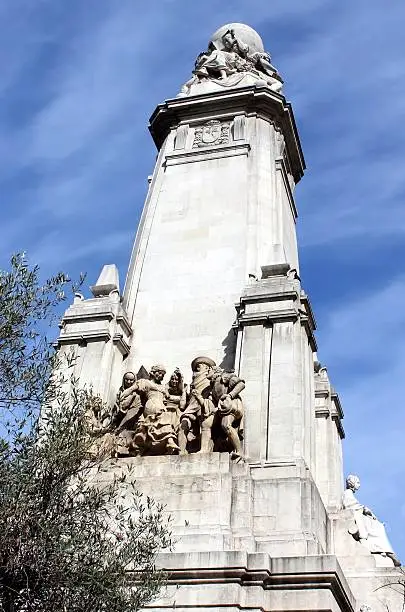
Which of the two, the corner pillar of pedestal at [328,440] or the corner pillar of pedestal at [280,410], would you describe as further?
the corner pillar of pedestal at [328,440]

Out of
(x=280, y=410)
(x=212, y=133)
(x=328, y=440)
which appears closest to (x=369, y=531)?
Answer: (x=328, y=440)

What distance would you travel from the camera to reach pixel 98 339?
56.5ft

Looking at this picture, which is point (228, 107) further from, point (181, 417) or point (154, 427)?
point (154, 427)

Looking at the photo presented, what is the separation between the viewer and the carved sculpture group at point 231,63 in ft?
77.6

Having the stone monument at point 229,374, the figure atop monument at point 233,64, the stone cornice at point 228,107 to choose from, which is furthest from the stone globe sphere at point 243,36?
the stone cornice at point 228,107

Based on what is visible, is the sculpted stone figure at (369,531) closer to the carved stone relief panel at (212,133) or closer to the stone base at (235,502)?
the stone base at (235,502)

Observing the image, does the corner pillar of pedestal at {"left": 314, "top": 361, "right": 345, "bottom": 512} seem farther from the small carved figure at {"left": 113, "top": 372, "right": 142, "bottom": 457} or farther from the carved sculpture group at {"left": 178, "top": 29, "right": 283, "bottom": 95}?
the carved sculpture group at {"left": 178, "top": 29, "right": 283, "bottom": 95}

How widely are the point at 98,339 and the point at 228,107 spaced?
27.5ft

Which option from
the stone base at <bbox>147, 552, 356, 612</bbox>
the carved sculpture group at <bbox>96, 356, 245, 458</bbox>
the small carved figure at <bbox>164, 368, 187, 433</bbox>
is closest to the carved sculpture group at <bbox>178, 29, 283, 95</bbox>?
the small carved figure at <bbox>164, 368, 187, 433</bbox>

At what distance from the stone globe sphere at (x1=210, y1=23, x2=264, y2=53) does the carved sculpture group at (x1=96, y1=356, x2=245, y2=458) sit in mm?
13142

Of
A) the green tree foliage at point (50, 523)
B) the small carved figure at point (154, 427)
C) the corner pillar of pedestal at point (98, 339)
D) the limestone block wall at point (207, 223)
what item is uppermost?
the limestone block wall at point (207, 223)

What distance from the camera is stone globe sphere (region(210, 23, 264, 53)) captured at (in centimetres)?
2512

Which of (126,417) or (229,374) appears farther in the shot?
(126,417)

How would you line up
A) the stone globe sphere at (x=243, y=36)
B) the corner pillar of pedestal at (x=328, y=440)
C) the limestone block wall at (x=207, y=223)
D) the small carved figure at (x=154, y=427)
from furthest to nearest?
the stone globe sphere at (x=243, y=36) → the corner pillar of pedestal at (x=328, y=440) → the limestone block wall at (x=207, y=223) → the small carved figure at (x=154, y=427)
